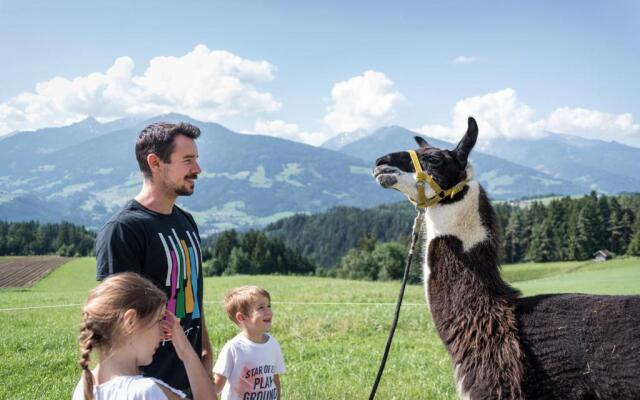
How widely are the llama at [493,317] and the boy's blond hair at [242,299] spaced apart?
139 centimetres

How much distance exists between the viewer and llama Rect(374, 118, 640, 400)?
355cm

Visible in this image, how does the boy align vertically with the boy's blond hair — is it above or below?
below

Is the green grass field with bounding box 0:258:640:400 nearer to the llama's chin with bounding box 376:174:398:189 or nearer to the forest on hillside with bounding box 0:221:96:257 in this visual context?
the llama's chin with bounding box 376:174:398:189

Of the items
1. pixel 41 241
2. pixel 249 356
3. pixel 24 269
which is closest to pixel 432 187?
pixel 249 356

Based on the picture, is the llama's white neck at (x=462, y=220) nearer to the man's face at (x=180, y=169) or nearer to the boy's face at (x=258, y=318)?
the boy's face at (x=258, y=318)

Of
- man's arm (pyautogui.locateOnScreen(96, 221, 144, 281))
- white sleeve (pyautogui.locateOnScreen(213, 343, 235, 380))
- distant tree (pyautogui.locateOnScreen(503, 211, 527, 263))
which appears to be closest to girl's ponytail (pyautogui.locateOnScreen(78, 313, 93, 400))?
man's arm (pyautogui.locateOnScreen(96, 221, 144, 281))

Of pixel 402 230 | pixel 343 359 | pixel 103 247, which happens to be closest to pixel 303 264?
pixel 402 230

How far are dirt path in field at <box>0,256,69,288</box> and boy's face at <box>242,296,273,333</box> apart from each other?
3532 centimetres

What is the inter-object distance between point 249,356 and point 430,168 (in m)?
2.10

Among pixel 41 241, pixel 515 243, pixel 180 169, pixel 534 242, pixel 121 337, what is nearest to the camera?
pixel 121 337

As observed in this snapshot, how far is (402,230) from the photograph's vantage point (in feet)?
457

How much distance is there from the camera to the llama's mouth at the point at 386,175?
429cm

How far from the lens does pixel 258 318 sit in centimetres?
423

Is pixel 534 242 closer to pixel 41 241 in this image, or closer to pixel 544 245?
pixel 544 245
